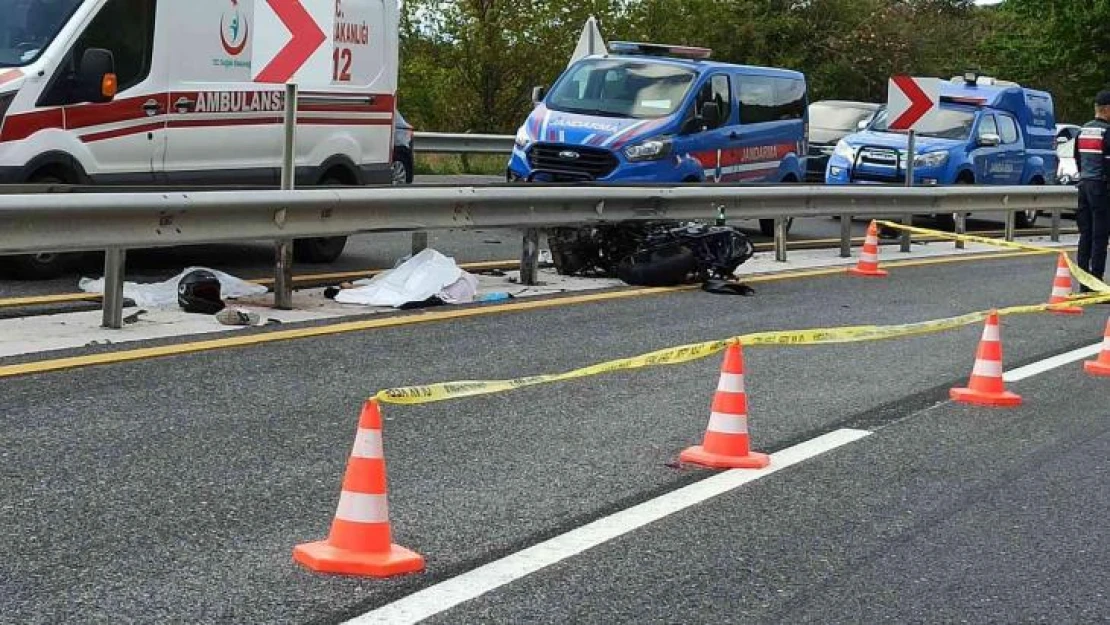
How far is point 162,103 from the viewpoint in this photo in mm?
12438

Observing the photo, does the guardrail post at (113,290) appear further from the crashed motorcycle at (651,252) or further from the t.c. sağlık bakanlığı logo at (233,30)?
the crashed motorcycle at (651,252)

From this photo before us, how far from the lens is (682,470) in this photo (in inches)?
269

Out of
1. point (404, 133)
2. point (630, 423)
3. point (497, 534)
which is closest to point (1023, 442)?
point (630, 423)

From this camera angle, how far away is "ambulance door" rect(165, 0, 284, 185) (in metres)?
12.6

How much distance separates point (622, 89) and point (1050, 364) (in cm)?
936

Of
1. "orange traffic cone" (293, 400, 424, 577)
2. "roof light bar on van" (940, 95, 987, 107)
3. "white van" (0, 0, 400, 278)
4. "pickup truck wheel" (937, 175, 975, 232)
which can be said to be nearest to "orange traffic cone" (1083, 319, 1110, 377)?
"white van" (0, 0, 400, 278)

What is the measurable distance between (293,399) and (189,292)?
2690 mm

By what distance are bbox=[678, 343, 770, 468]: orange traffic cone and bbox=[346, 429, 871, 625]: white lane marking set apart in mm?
62

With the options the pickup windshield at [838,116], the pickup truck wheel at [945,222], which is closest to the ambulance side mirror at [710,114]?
the pickup truck wheel at [945,222]

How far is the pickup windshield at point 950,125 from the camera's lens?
25.8m

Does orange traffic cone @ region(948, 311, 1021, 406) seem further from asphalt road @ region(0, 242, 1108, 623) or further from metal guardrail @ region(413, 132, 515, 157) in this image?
metal guardrail @ region(413, 132, 515, 157)

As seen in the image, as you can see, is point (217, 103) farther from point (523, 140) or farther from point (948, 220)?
point (948, 220)

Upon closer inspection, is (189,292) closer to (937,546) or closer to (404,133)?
(937,546)

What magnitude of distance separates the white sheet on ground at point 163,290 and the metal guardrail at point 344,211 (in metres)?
0.44
